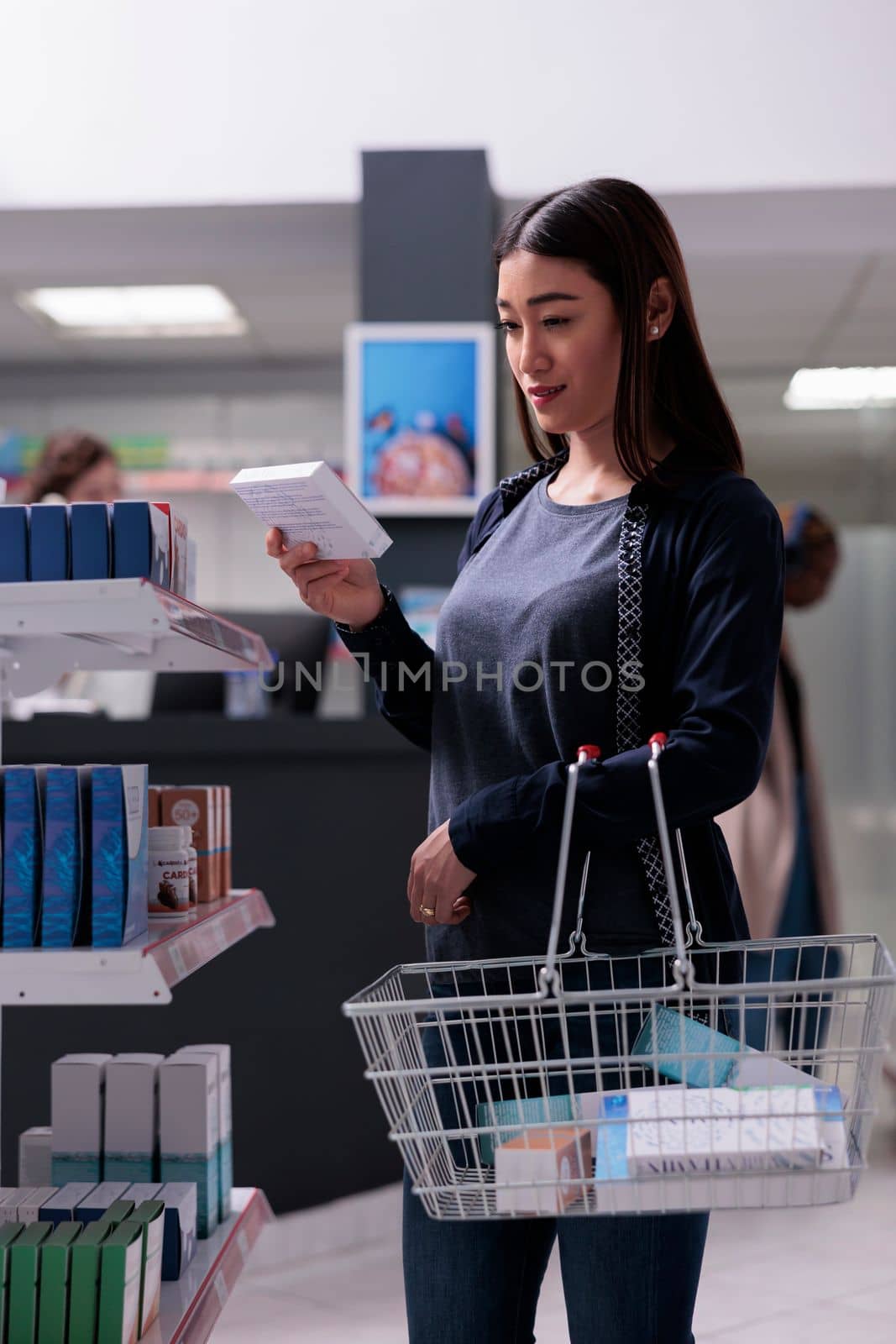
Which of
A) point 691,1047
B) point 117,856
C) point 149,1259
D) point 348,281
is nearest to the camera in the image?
point 691,1047

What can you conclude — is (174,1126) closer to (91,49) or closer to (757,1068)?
(757,1068)

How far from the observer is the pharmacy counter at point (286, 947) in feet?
10.6

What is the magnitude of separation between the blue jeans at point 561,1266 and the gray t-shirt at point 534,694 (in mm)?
74

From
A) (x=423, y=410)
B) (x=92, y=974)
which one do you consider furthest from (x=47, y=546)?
(x=423, y=410)

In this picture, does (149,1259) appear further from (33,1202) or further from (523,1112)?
(523,1112)

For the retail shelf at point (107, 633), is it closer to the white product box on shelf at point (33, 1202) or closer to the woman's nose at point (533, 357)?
the woman's nose at point (533, 357)

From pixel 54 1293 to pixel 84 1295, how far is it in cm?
4

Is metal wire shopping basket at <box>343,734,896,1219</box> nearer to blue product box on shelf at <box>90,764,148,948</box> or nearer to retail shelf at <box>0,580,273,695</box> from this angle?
blue product box on shelf at <box>90,764,148,948</box>

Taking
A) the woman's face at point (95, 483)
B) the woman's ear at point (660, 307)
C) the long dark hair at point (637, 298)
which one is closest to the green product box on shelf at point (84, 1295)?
the long dark hair at point (637, 298)

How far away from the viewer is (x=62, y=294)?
546cm

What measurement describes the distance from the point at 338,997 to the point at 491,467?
5.17ft

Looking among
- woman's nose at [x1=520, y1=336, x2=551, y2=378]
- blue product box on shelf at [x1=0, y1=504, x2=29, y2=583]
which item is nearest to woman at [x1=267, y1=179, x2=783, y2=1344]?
woman's nose at [x1=520, y1=336, x2=551, y2=378]

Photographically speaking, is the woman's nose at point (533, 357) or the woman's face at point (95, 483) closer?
the woman's nose at point (533, 357)

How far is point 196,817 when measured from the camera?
199cm
